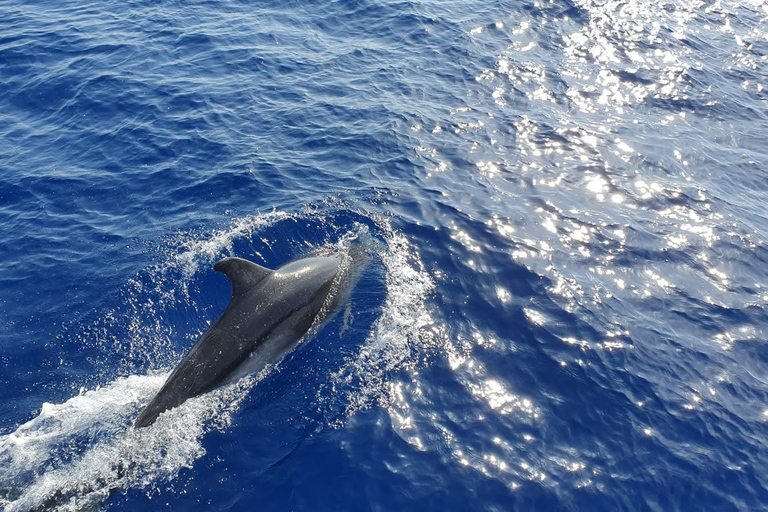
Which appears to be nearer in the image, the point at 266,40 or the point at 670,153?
the point at 670,153

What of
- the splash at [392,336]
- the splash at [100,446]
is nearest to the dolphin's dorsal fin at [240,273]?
the splash at [100,446]

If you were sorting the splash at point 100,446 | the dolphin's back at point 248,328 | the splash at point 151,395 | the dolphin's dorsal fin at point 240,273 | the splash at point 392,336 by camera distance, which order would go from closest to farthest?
the splash at point 100,446
the splash at point 151,395
the dolphin's back at point 248,328
the splash at point 392,336
the dolphin's dorsal fin at point 240,273

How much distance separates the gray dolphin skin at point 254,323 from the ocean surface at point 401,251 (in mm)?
350

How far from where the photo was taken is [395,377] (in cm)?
1423

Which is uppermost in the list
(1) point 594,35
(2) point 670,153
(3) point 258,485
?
(1) point 594,35

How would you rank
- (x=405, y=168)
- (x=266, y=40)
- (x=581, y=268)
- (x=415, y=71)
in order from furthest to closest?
(x=266, y=40)
(x=415, y=71)
(x=405, y=168)
(x=581, y=268)

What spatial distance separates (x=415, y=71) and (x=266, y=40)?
7.95 metres

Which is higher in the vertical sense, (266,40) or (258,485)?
(266,40)

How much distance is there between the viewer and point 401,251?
18.2 m

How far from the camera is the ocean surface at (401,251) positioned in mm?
12586

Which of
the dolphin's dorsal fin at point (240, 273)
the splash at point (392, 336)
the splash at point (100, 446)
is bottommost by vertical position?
the splash at point (100, 446)

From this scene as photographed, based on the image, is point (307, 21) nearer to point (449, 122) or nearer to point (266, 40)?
point (266, 40)

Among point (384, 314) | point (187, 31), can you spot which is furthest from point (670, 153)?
point (187, 31)

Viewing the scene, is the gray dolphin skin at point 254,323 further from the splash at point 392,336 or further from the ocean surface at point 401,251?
the splash at point 392,336
